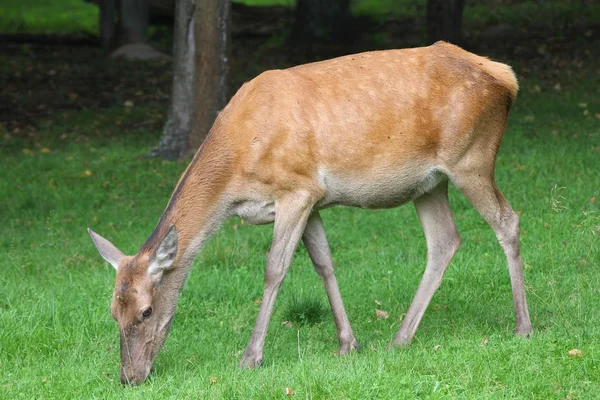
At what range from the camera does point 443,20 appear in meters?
18.1

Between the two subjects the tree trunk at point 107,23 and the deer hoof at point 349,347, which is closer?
the deer hoof at point 349,347

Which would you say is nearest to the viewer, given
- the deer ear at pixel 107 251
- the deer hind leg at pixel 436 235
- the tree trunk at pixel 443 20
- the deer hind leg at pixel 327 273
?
the deer ear at pixel 107 251

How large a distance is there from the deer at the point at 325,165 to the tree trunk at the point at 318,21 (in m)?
13.7

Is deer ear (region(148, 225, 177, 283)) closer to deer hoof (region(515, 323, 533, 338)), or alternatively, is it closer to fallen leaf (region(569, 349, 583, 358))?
deer hoof (region(515, 323, 533, 338))

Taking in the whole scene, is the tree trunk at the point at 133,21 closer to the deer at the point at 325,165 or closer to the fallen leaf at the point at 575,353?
the deer at the point at 325,165

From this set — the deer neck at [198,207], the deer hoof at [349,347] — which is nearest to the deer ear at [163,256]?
the deer neck at [198,207]

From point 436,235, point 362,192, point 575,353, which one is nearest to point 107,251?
point 362,192

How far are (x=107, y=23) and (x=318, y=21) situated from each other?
15.0 feet

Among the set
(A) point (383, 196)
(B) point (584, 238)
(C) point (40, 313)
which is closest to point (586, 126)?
(B) point (584, 238)

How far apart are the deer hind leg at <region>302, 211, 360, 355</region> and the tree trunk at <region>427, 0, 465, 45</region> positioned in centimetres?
1161

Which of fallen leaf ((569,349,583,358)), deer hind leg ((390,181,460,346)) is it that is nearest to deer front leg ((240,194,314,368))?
deer hind leg ((390,181,460,346))

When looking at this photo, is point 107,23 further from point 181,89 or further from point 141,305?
point 141,305

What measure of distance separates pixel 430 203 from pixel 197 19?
6.39 meters

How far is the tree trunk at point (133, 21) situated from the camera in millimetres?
20125
